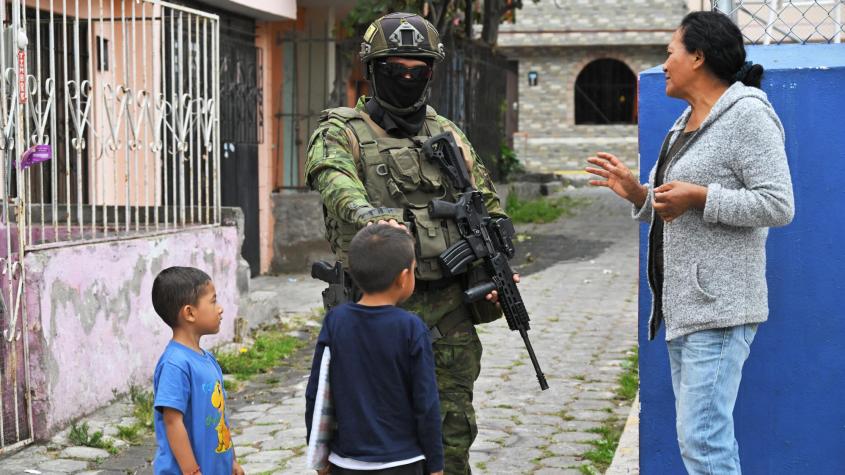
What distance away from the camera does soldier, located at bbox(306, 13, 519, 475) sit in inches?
156

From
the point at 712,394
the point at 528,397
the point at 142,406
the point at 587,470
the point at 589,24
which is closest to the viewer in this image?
the point at 712,394

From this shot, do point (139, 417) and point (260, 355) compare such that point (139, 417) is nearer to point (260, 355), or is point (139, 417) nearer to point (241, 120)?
point (260, 355)

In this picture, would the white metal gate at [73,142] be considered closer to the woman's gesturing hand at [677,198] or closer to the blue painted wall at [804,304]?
the blue painted wall at [804,304]

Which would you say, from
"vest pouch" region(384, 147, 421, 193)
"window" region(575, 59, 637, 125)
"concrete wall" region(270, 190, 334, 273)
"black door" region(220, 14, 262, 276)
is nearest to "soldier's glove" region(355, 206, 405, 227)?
"vest pouch" region(384, 147, 421, 193)

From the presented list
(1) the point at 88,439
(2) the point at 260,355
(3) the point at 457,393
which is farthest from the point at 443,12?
(3) the point at 457,393

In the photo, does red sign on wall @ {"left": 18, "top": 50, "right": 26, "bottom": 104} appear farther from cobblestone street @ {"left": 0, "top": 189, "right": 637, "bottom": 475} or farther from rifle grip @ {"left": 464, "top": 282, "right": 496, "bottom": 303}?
rifle grip @ {"left": 464, "top": 282, "right": 496, "bottom": 303}

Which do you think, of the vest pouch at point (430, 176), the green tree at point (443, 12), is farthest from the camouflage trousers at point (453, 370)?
the green tree at point (443, 12)

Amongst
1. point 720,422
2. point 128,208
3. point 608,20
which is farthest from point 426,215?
point 608,20

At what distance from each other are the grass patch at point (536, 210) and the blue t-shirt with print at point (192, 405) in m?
12.9

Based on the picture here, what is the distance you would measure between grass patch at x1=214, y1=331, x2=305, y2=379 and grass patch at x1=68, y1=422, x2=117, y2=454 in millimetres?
1586

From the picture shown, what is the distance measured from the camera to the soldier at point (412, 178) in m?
3.96

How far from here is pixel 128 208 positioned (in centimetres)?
680

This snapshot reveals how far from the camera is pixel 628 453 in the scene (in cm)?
521

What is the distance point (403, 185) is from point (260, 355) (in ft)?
12.8
